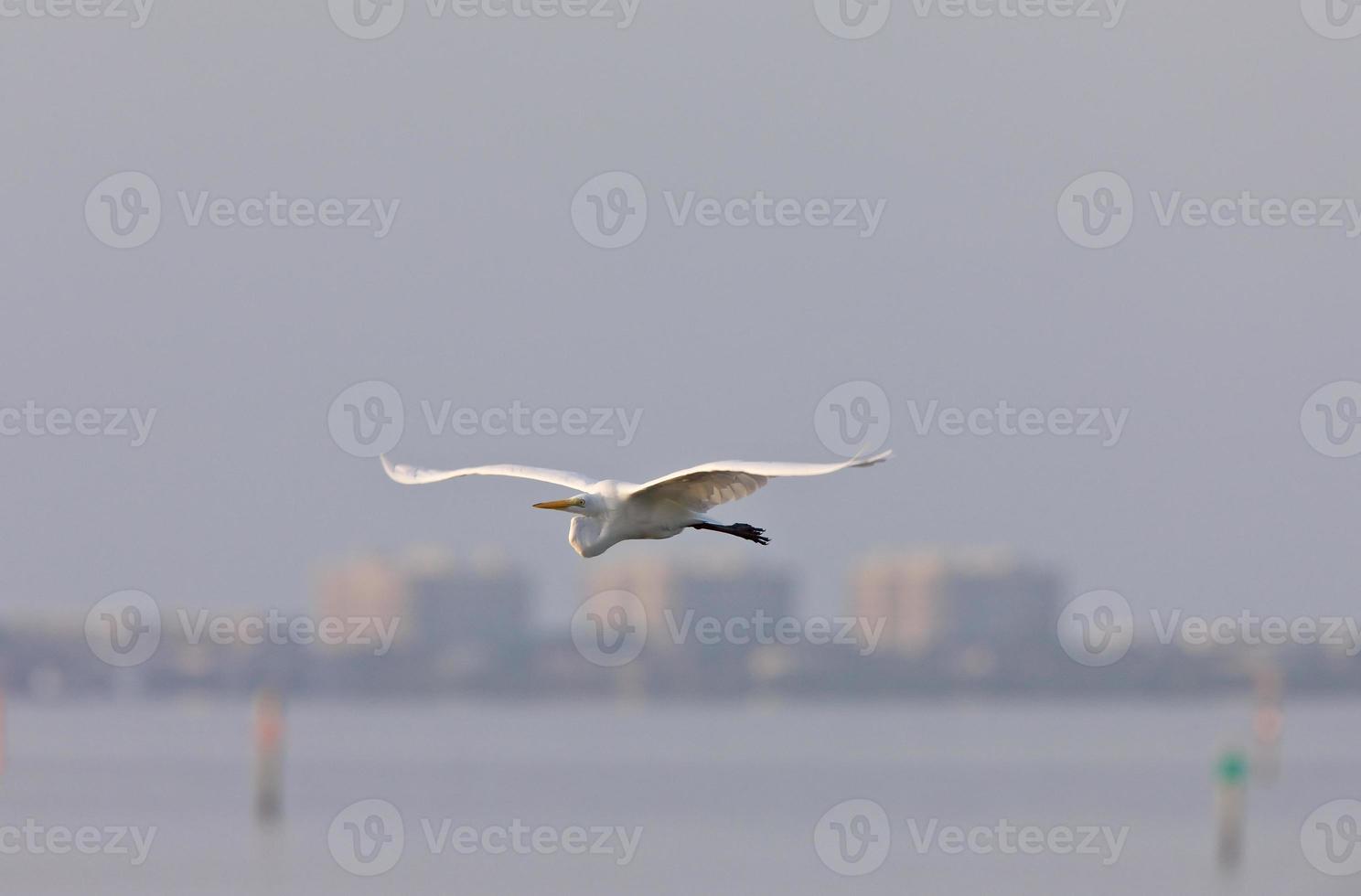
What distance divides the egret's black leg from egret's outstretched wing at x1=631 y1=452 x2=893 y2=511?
168mm

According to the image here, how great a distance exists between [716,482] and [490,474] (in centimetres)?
263

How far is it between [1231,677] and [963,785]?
92.1 m

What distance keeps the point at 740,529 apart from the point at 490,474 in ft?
8.62

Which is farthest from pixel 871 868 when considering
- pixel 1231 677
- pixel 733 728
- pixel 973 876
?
pixel 1231 677

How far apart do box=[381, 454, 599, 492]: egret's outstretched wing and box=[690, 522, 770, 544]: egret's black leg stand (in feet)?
4.01

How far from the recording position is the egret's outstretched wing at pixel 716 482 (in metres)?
21.5

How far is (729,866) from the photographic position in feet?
207

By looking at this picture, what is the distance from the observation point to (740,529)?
23578mm

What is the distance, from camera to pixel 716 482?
22875 millimetres

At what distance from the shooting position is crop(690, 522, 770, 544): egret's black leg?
23516mm

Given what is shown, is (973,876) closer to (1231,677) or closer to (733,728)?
(733,728)

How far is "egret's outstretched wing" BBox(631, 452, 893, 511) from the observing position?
21.5 m

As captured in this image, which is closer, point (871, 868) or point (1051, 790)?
point (871, 868)

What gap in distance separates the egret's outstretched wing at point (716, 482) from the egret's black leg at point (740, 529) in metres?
0.17
